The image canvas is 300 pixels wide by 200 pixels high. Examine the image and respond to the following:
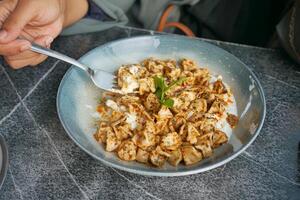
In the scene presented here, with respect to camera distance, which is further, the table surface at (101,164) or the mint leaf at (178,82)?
the mint leaf at (178,82)

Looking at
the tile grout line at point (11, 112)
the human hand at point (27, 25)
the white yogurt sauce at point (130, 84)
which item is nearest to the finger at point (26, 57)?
the human hand at point (27, 25)

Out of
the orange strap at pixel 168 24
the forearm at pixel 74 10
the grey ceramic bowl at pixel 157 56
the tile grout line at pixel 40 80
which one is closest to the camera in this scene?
the grey ceramic bowl at pixel 157 56

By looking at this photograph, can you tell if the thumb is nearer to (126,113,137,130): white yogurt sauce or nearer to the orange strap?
(126,113,137,130): white yogurt sauce

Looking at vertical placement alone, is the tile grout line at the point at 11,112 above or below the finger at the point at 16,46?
below

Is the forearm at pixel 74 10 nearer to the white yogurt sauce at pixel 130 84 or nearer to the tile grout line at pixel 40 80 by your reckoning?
the tile grout line at pixel 40 80

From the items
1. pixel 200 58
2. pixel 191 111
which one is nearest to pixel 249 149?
pixel 191 111

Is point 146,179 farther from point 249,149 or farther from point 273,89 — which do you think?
point 273,89

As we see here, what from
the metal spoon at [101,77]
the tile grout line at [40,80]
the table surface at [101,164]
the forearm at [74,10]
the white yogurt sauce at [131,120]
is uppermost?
the forearm at [74,10]

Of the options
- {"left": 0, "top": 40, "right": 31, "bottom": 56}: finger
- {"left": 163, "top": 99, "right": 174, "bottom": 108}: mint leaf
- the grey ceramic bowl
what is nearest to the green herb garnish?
{"left": 163, "top": 99, "right": 174, "bottom": 108}: mint leaf
